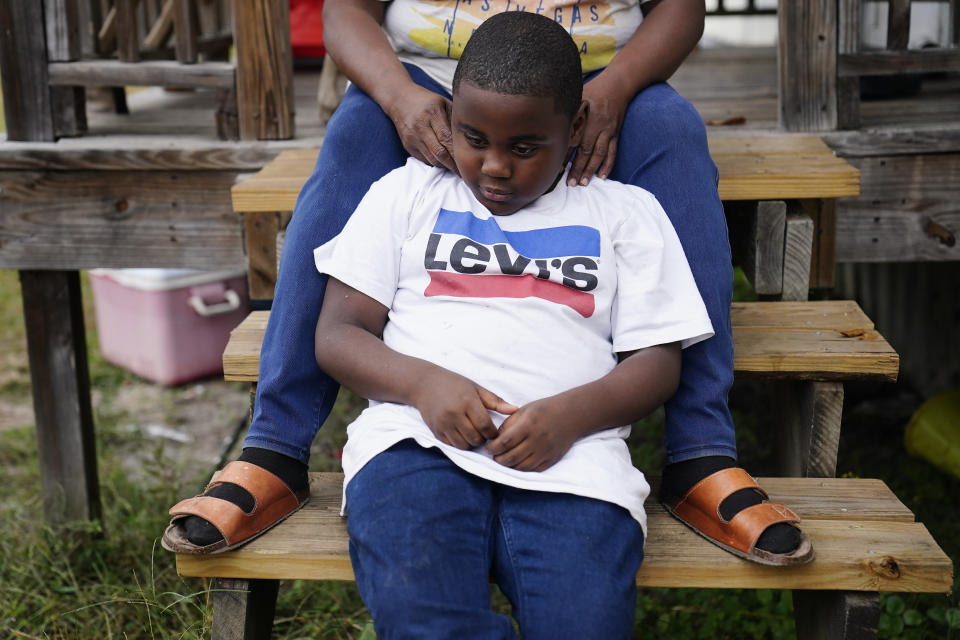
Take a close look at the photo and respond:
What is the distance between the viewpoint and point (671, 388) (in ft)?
5.55

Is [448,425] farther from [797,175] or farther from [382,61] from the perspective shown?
[797,175]

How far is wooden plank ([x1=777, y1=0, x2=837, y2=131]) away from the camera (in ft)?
8.57

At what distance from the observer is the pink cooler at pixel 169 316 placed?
4.47 meters

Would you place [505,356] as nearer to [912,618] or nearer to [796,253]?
[796,253]

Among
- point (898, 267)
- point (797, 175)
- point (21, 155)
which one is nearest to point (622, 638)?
point (797, 175)

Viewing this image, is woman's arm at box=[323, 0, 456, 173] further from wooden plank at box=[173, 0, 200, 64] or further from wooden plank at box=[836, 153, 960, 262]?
wooden plank at box=[836, 153, 960, 262]

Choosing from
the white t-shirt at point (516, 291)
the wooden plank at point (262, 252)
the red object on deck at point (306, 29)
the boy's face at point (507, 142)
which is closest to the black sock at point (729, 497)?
the white t-shirt at point (516, 291)

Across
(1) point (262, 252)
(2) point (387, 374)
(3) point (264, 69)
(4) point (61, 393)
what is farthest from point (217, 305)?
(2) point (387, 374)

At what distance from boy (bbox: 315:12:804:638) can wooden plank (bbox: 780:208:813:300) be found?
542mm

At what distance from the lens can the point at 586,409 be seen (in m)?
1.58

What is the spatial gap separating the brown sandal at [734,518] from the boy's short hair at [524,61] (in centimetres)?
69

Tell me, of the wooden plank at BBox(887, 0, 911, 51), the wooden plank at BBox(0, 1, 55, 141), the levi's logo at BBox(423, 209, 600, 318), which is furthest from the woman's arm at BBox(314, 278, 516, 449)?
the wooden plank at BBox(887, 0, 911, 51)

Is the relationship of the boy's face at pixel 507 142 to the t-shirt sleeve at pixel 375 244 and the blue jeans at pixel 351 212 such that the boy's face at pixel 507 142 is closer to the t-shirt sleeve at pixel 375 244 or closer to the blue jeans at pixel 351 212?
the t-shirt sleeve at pixel 375 244

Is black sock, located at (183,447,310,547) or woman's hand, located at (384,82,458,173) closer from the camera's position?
black sock, located at (183,447,310,547)
